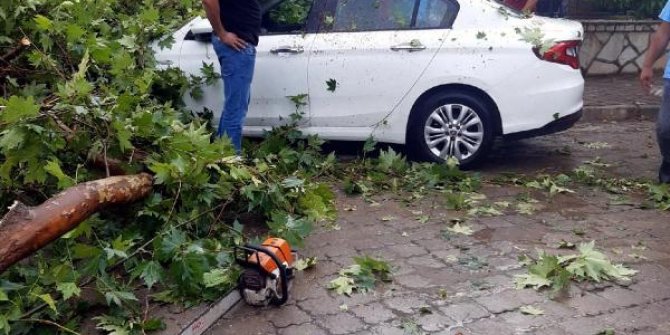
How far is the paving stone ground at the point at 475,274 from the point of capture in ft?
11.8

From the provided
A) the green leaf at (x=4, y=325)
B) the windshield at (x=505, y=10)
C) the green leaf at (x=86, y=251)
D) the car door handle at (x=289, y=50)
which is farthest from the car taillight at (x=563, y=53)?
the green leaf at (x=4, y=325)

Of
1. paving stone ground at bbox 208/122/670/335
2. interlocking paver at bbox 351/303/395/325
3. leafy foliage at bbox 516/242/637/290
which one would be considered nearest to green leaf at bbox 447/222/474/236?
paving stone ground at bbox 208/122/670/335

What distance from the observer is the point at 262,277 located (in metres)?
3.67

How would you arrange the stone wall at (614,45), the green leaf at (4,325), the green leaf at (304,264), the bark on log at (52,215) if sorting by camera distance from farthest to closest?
the stone wall at (614,45), the green leaf at (304,264), the bark on log at (52,215), the green leaf at (4,325)

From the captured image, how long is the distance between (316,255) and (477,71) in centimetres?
265

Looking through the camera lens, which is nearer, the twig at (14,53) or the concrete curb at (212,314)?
the concrete curb at (212,314)

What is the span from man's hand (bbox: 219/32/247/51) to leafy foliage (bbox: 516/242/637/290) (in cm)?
284

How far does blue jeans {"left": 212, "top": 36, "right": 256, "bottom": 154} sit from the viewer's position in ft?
19.0

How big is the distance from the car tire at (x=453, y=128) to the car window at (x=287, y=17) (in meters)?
1.31

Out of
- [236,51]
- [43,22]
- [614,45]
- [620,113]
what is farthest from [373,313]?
[614,45]

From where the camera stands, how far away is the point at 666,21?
5895 millimetres

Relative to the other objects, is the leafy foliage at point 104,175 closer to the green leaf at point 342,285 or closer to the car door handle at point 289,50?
the green leaf at point 342,285

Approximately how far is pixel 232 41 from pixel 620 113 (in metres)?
5.58

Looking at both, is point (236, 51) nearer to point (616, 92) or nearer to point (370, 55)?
point (370, 55)
